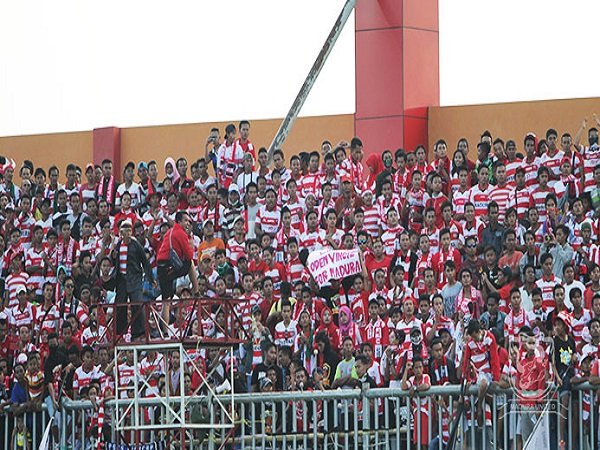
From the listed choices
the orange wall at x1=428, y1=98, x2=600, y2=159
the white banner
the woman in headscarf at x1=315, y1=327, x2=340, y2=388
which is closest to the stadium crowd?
the woman in headscarf at x1=315, y1=327, x2=340, y2=388

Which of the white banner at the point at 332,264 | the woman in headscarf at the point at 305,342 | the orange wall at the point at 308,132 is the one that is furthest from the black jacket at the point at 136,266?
the orange wall at the point at 308,132

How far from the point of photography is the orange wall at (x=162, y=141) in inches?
1113

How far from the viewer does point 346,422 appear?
56.0 feet

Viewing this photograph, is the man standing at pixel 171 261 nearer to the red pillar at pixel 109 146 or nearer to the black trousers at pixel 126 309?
the black trousers at pixel 126 309

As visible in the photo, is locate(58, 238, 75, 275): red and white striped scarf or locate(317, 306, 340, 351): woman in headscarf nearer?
locate(317, 306, 340, 351): woman in headscarf

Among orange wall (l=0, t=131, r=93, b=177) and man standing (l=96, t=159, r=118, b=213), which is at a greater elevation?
orange wall (l=0, t=131, r=93, b=177)

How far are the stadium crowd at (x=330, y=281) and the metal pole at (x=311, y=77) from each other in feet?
7.83

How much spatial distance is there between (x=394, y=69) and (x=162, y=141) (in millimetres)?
5022

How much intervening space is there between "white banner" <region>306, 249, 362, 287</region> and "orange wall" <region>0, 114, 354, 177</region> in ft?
22.1

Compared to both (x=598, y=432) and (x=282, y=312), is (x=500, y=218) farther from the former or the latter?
(x=598, y=432)

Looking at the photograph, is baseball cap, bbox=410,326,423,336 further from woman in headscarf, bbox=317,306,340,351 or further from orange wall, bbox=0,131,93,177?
orange wall, bbox=0,131,93,177

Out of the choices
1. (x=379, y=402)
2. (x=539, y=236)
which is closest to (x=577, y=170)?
(x=539, y=236)

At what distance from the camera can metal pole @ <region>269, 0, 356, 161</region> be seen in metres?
26.6

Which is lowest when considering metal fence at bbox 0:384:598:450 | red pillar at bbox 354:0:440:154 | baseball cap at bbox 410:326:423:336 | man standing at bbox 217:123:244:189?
metal fence at bbox 0:384:598:450
